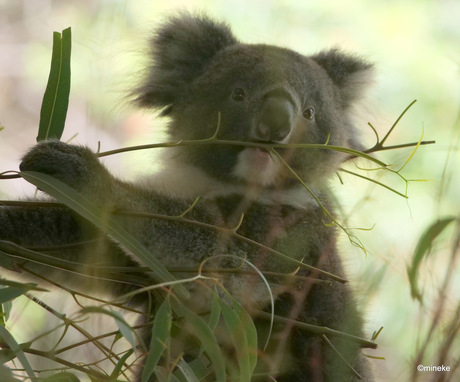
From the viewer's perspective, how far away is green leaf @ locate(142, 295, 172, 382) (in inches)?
51.6

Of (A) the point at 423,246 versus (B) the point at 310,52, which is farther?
(B) the point at 310,52

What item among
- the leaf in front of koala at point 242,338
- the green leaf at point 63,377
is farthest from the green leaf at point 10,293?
the leaf in front of koala at point 242,338

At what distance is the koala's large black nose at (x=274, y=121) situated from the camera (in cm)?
208

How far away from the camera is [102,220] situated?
57.2 inches

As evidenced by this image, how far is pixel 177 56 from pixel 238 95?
382 mm

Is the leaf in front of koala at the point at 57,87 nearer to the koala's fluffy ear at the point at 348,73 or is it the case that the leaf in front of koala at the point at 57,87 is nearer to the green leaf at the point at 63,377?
the green leaf at the point at 63,377

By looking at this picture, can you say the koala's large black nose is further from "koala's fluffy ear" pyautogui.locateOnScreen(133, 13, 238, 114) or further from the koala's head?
"koala's fluffy ear" pyautogui.locateOnScreen(133, 13, 238, 114)

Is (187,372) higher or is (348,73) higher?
(348,73)

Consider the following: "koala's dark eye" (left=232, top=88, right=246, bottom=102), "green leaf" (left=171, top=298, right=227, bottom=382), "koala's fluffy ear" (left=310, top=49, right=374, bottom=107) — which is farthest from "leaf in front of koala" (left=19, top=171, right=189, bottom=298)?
"koala's fluffy ear" (left=310, top=49, right=374, bottom=107)

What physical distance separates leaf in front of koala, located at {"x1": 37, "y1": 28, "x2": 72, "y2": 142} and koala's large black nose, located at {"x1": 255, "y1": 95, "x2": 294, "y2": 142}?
2.19ft

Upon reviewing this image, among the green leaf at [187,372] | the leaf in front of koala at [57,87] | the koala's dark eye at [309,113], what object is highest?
the koala's dark eye at [309,113]

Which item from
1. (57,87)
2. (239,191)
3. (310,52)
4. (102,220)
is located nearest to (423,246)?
(102,220)

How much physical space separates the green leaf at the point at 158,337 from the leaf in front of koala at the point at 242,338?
0.12 m

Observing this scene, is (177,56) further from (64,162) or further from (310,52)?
(310,52)
